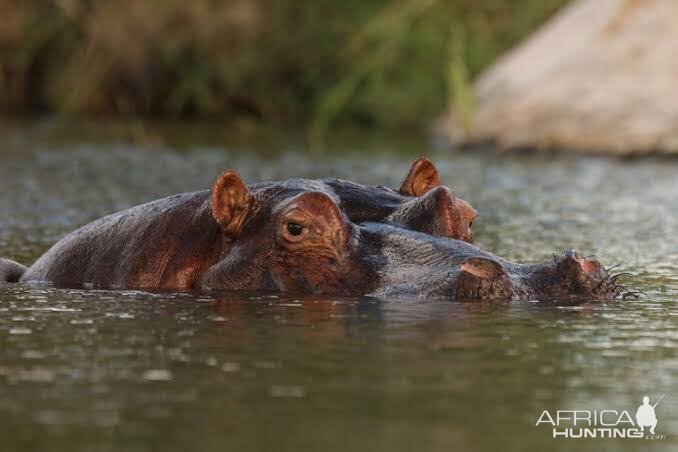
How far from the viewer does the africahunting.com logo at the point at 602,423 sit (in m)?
4.42

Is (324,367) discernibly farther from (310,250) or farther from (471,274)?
(310,250)

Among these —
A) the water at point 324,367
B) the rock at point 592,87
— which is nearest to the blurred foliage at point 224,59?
the rock at point 592,87

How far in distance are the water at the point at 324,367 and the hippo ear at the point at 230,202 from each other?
0.35 metres

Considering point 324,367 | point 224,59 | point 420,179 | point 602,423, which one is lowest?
point 602,423

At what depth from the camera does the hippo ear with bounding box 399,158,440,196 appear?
26.3 ft

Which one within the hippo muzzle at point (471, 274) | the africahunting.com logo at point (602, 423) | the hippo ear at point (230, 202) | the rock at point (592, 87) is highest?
the rock at point (592, 87)

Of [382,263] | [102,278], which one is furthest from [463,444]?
[102,278]

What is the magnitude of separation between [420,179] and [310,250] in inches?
46.7

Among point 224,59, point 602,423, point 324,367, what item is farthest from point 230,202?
point 224,59

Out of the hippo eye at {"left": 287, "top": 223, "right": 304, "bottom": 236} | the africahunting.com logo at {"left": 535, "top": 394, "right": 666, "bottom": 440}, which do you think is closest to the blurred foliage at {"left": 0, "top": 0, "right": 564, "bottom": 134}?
the hippo eye at {"left": 287, "top": 223, "right": 304, "bottom": 236}

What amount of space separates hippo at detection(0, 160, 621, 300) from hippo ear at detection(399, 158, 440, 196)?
0.72ft

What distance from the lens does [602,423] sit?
14.9ft

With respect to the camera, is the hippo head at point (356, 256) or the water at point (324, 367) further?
the hippo head at point (356, 256)

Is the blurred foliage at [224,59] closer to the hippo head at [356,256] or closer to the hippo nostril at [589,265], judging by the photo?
the hippo head at [356,256]
